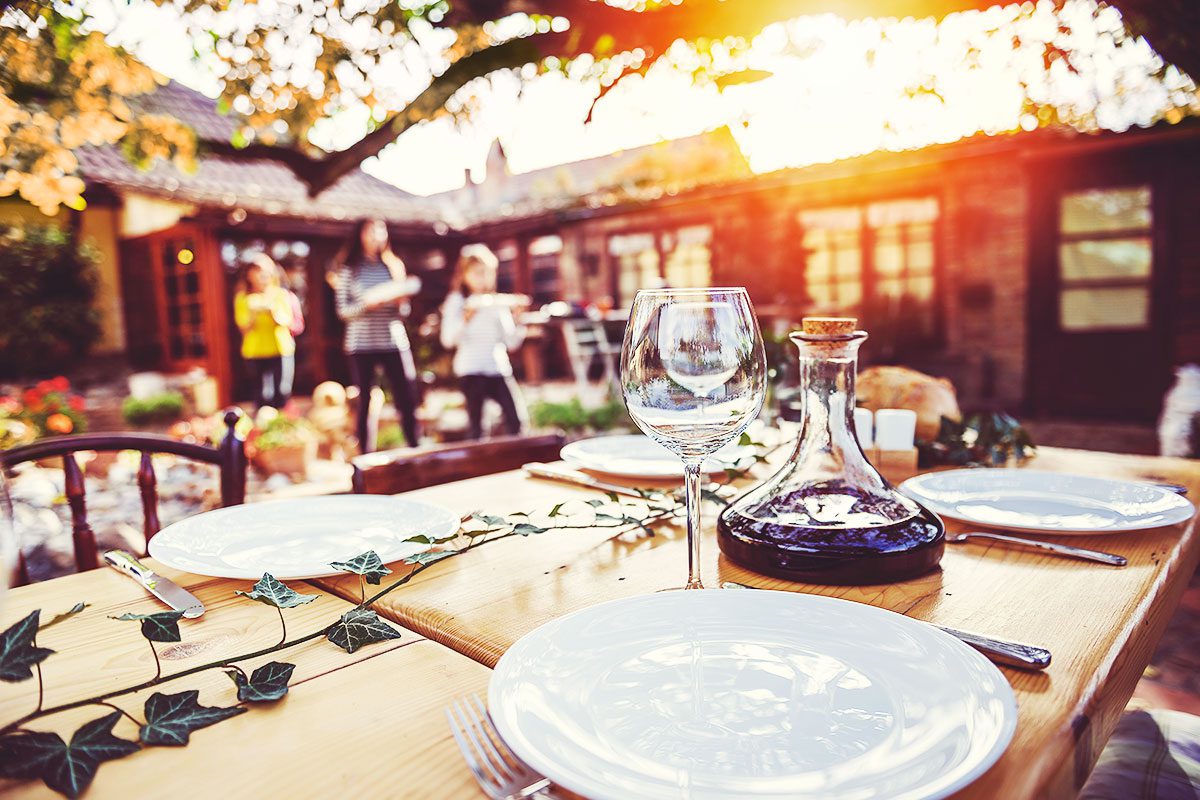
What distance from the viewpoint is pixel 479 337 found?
537 cm

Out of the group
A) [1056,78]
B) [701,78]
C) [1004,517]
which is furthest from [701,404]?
[1056,78]

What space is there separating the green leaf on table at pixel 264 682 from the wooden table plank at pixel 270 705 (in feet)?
0.04

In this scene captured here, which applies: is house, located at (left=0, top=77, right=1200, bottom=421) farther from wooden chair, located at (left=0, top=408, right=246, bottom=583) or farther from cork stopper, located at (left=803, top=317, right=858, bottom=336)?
cork stopper, located at (left=803, top=317, right=858, bottom=336)

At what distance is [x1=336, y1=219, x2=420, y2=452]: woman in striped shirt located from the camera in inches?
204

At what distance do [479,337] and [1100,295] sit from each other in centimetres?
670

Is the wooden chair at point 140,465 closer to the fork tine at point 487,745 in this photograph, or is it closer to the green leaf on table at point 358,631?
the green leaf on table at point 358,631

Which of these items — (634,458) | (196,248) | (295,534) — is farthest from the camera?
(196,248)

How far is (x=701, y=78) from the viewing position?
5.02 metres

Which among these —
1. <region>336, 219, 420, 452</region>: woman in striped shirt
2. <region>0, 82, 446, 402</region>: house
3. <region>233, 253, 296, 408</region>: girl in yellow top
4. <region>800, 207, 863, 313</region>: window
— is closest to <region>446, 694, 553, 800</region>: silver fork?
<region>336, 219, 420, 452</region>: woman in striped shirt

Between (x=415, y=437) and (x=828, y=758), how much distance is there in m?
5.32

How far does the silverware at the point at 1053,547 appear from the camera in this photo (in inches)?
36.2

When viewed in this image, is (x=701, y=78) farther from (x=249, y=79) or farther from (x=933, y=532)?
(x=933, y=532)

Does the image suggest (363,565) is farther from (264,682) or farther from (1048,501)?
(1048,501)

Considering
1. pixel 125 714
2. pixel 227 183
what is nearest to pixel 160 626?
pixel 125 714
